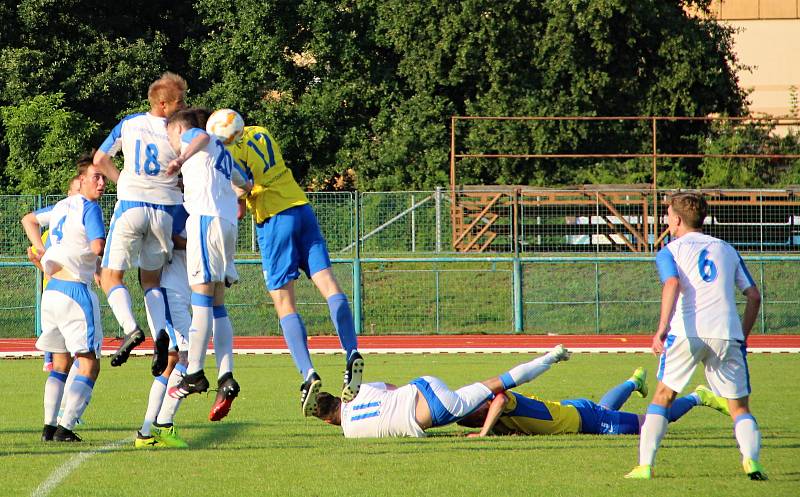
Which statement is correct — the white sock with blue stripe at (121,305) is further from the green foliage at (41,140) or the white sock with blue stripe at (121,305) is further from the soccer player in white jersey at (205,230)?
the green foliage at (41,140)

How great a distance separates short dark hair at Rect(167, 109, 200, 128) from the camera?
28.5 ft

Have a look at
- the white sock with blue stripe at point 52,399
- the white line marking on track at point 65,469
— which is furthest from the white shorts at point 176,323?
the white sock with blue stripe at point 52,399

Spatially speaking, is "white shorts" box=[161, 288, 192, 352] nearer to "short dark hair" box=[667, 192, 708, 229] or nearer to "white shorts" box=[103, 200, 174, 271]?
"white shorts" box=[103, 200, 174, 271]

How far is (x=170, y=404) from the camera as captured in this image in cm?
923

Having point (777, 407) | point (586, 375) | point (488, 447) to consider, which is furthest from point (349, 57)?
point (488, 447)

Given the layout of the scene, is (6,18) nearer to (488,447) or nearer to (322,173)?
(322,173)

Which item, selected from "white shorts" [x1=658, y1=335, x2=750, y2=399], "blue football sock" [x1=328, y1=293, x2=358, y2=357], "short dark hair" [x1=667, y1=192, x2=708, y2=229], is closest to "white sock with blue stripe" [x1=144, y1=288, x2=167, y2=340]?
"blue football sock" [x1=328, y1=293, x2=358, y2=357]

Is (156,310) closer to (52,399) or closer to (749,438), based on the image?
(52,399)

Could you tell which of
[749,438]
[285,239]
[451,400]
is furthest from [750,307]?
[285,239]

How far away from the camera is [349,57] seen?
35812mm

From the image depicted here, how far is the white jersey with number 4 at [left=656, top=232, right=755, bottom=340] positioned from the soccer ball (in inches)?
128

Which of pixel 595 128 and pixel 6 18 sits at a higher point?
pixel 6 18

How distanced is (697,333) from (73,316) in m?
4.89

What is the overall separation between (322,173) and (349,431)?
26.7 meters
